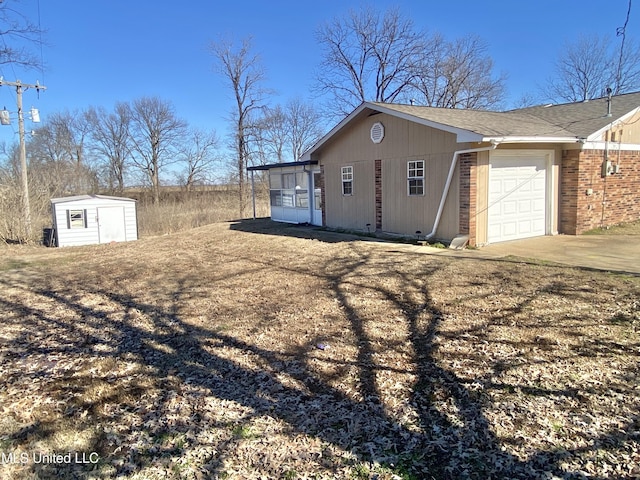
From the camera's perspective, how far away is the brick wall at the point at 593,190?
415 inches

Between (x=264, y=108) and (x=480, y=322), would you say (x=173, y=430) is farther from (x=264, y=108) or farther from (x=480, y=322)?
(x=264, y=108)

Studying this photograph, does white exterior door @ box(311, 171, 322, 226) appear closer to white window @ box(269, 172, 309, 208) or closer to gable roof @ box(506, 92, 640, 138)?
white window @ box(269, 172, 309, 208)

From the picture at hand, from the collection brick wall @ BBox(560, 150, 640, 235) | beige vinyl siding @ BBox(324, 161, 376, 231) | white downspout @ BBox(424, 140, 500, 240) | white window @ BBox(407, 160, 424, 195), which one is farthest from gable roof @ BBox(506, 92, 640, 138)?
beige vinyl siding @ BBox(324, 161, 376, 231)

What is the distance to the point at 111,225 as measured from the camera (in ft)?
56.4

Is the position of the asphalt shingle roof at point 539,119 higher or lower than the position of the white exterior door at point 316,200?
higher

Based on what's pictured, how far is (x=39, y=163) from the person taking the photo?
33531 millimetres

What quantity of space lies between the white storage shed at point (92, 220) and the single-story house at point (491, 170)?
9.65 metres

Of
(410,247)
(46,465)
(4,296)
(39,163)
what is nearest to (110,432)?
(46,465)

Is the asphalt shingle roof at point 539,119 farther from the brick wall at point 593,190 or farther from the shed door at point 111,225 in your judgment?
the shed door at point 111,225

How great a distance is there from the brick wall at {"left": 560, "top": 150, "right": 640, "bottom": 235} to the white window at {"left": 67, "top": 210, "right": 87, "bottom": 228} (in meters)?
16.2

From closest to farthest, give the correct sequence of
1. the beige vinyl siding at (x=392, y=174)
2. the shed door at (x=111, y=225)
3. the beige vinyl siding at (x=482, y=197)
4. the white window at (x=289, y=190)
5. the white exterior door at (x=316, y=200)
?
the beige vinyl siding at (x=482, y=197) < the beige vinyl siding at (x=392, y=174) < the white exterior door at (x=316, y=200) < the white window at (x=289, y=190) < the shed door at (x=111, y=225)

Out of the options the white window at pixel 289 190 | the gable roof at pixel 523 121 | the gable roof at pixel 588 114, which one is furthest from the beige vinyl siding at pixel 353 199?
the gable roof at pixel 588 114

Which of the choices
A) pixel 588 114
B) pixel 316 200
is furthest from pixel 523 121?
pixel 316 200

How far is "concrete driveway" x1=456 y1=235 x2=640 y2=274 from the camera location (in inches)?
288
